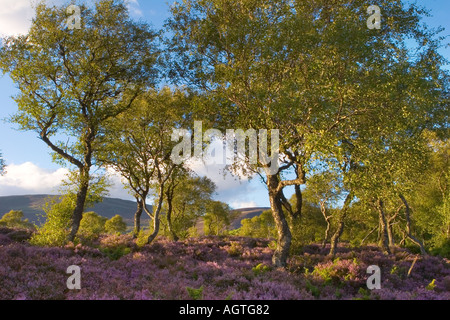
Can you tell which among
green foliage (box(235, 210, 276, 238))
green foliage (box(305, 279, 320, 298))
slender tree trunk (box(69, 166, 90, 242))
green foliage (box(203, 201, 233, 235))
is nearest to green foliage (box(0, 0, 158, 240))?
slender tree trunk (box(69, 166, 90, 242))

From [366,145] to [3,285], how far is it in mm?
15763

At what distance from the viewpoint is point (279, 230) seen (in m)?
18.7

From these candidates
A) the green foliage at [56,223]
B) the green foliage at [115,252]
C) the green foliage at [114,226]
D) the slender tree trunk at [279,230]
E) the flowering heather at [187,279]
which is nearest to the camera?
the flowering heather at [187,279]

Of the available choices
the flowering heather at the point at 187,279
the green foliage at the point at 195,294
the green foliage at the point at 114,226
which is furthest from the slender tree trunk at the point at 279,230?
the green foliage at the point at 114,226

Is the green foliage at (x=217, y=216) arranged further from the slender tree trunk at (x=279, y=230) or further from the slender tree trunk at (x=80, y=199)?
the slender tree trunk at (x=279, y=230)

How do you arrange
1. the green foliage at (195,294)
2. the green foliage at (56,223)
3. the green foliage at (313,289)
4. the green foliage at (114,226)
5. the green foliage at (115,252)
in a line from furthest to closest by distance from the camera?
1. the green foliage at (114,226)
2. the green foliage at (56,223)
3. the green foliage at (115,252)
4. the green foliage at (313,289)
5. the green foliage at (195,294)

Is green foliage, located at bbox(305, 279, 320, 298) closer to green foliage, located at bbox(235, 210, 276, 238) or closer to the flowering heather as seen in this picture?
the flowering heather

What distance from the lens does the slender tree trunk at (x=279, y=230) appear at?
58.9ft

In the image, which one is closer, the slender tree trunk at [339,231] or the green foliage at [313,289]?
the green foliage at [313,289]

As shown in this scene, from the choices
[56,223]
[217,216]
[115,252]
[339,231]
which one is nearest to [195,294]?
[115,252]

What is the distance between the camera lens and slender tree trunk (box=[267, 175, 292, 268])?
17953mm

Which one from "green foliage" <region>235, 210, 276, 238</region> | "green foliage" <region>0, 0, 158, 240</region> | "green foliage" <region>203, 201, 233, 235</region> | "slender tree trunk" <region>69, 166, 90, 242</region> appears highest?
"green foliage" <region>0, 0, 158, 240</region>

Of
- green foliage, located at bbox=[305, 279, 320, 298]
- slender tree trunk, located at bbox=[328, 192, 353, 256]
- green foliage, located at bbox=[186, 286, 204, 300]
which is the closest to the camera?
green foliage, located at bbox=[186, 286, 204, 300]
